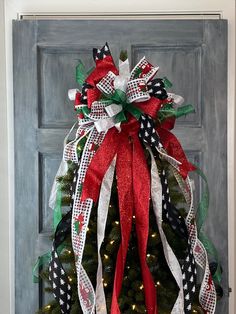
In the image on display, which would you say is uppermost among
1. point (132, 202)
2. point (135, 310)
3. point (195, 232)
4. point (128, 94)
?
point (128, 94)

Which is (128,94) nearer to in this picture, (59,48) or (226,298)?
(59,48)

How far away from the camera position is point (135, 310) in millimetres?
1641

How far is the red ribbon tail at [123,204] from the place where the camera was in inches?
63.3

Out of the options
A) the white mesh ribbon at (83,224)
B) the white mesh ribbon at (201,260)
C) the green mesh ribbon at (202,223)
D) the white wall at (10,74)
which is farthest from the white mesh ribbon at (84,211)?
the white wall at (10,74)

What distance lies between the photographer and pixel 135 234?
1706mm

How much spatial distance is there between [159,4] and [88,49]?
356 mm

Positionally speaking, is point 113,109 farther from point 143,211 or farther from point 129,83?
point 143,211

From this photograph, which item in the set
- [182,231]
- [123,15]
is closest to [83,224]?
[182,231]

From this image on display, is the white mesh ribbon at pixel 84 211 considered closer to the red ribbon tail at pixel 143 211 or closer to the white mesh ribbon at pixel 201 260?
the red ribbon tail at pixel 143 211

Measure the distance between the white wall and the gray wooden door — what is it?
0.16 ft

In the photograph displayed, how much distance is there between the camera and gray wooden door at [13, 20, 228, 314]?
7.02 feet

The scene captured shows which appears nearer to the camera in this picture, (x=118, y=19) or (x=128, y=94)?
(x=128, y=94)

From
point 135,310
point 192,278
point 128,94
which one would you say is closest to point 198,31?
point 128,94

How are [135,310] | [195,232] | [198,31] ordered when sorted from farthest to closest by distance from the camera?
[198,31]
[195,232]
[135,310]
